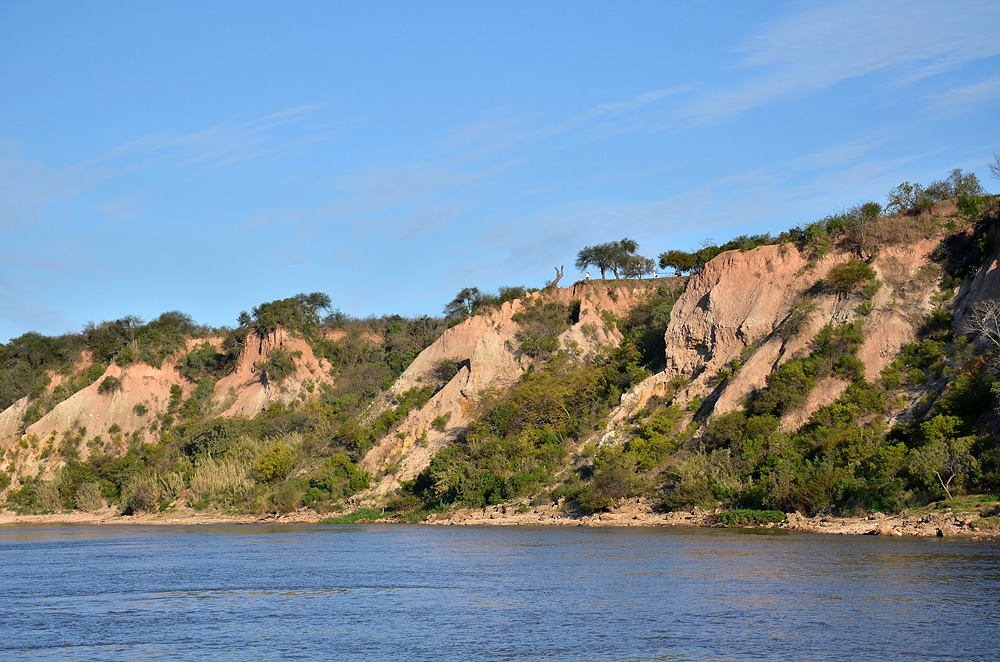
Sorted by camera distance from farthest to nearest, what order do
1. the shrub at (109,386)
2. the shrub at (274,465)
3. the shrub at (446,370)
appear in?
the shrub at (109,386)
the shrub at (446,370)
the shrub at (274,465)

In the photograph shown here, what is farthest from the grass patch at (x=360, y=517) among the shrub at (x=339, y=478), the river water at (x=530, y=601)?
the river water at (x=530, y=601)

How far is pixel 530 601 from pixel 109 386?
59.2 meters

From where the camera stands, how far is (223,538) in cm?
4478

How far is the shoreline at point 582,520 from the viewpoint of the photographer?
32375 millimetres

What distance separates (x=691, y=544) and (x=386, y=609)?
13512 millimetres

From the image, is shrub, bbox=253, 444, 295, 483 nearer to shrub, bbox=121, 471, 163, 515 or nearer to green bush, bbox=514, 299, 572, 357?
shrub, bbox=121, 471, 163, 515

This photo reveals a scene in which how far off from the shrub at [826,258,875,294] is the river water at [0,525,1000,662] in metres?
16.7

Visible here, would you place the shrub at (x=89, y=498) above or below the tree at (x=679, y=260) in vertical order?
below

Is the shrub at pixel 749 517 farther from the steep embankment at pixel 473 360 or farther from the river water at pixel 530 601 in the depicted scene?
the steep embankment at pixel 473 360

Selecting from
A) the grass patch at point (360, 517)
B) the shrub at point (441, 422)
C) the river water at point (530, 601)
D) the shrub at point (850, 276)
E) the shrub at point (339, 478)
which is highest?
the shrub at point (850, 276)

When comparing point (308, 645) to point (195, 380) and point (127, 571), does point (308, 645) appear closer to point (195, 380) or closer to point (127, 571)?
point (127, 571)

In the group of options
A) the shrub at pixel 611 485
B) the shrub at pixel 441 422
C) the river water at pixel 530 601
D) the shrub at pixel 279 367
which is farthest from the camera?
the shrub at pixel 279 367

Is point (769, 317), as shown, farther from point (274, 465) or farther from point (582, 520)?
point (274, 465)

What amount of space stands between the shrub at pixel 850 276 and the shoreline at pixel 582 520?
14.0 metres
